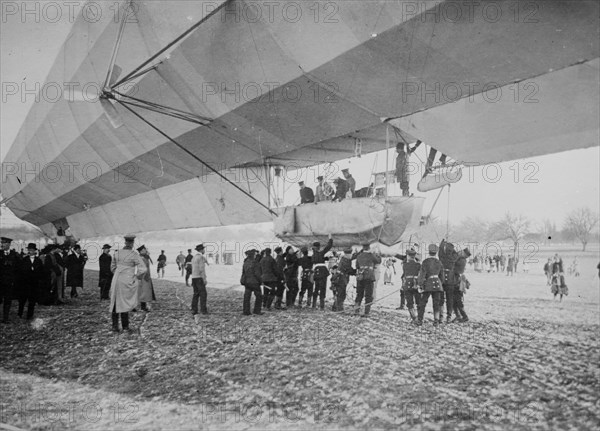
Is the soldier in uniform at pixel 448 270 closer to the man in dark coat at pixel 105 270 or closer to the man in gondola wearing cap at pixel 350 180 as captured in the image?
the man in gondola wearing cap at pixel 350 180

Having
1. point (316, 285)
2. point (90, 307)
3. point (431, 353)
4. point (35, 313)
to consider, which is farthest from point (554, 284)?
point (35, 313)

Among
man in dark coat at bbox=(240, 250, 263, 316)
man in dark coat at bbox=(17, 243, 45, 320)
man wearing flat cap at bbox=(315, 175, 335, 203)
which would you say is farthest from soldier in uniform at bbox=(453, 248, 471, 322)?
man in dark coat at bbox=(17, 243, 45, 320)

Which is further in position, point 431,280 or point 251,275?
point 251,275

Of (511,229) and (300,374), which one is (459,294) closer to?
(300,374)

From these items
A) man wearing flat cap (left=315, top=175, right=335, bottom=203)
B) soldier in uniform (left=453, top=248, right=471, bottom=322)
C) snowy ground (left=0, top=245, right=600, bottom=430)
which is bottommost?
snowy ground (left=0, top=245, right=600, bottom=430)

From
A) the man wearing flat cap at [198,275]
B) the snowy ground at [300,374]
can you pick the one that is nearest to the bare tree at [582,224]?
the snowy ground at [300,374]

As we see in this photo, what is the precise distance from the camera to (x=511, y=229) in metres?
19.1

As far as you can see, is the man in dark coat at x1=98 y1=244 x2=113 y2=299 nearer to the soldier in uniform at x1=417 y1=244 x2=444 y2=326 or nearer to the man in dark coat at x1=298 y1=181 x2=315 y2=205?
the man in dark coat at x1=298 y1=181 x2=315 y2=205

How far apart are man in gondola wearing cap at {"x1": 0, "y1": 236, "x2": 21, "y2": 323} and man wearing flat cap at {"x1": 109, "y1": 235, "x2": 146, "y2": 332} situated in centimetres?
263

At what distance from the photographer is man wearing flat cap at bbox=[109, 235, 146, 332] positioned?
7.05 metres

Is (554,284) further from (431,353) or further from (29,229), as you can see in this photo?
(29,229)

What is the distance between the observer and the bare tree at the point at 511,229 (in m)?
19.0

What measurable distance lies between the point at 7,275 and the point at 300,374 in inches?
271

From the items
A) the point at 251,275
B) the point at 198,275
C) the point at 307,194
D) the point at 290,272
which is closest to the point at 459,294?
the point at 307,194
